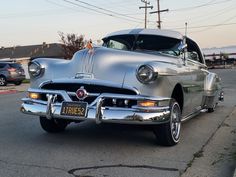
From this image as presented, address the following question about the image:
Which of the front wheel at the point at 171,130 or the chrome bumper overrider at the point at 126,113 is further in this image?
the front wheel at the point at 171,130

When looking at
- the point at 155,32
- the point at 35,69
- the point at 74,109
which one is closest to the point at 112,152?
the point at 74,109

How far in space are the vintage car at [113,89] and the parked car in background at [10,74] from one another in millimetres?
19219

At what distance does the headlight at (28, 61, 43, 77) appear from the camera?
6.43 metres

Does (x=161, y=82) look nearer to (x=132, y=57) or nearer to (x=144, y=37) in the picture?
(x=132, y=57)

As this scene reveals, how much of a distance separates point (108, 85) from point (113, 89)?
11 centimetres

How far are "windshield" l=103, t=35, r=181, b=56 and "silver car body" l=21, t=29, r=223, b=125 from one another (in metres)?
0.65

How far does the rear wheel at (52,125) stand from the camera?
715cm

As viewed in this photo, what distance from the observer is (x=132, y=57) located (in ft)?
20.3

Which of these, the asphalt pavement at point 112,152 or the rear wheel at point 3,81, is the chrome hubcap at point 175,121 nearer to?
the asphalt pavement at point 112,152

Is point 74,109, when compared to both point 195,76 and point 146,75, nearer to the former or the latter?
point 146,75

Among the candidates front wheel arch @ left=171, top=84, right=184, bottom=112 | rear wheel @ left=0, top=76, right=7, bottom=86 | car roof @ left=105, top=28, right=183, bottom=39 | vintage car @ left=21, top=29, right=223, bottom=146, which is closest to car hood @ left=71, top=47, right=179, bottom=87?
vintage car @ left=21, top=29, right=223, bottom=146

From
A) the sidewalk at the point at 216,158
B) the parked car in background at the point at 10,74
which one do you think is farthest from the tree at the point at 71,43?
the sidewalk at the point at 216,158

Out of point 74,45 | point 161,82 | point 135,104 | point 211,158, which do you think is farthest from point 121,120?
point 74,45

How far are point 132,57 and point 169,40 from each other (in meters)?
1.70
